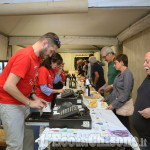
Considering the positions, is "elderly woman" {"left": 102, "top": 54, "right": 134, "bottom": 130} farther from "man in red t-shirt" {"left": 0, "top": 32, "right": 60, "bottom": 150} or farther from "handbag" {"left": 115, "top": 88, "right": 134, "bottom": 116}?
"man in red t-shirt" {"left": 0, "top": 32, "right": 60, "bottom": 150}

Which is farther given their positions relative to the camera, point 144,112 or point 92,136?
point 144,112

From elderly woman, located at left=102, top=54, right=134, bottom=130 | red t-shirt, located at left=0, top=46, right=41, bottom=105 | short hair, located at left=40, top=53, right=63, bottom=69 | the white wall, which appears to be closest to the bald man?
elderly woman, located at left=102, top=54, right=134, bottom=130

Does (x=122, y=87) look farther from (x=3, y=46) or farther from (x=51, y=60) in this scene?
(x=3, y=46)

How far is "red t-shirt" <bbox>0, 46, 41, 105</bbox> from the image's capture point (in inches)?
47.0

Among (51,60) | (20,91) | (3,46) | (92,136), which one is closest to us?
(92,136)

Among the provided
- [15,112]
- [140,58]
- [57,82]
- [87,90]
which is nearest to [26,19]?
[57,82]

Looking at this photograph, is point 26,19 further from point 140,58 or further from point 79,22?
point 140,58

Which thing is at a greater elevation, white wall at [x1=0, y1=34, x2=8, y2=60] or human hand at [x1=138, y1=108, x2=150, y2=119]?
white wall at [x1=0, y1=34, x2=8, y2=60]

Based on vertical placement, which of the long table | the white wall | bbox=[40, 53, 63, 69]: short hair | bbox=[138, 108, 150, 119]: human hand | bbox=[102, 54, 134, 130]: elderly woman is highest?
the white wall

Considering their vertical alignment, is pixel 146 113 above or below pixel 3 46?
below

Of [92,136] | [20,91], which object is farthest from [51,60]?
[92,136]

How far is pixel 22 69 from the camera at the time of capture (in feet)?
3.92

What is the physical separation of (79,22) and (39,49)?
3584mm

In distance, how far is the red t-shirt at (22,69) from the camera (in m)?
1.19
